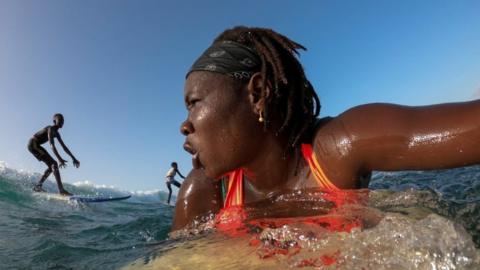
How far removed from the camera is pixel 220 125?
2.30m

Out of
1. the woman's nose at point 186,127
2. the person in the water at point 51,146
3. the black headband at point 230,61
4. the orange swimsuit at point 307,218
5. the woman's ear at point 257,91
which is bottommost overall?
the orange swimsuit at point 307,218

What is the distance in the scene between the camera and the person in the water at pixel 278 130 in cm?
190

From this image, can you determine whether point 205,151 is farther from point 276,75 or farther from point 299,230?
point 299,230

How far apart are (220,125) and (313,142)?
549 mm

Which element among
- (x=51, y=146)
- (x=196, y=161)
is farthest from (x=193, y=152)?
(x=51, y=146)

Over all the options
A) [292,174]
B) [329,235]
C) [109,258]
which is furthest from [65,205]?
[329,235]

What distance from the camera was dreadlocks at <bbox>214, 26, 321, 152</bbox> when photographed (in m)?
2.39

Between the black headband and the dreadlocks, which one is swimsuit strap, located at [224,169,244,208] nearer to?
the dreadlocks

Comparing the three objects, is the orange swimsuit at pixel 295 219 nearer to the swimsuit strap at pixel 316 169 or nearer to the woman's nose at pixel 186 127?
the swimsuit strap at pixel 316 169

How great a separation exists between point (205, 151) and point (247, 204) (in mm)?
479

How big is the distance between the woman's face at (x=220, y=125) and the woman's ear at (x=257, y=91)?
0.09 ft

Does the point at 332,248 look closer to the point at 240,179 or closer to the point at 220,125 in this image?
the point at 220,125

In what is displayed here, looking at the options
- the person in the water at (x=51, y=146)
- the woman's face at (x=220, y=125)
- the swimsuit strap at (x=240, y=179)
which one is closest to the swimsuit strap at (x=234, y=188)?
the swimsuit strap at (x=240, y=179)

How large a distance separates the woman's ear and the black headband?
46 mm
